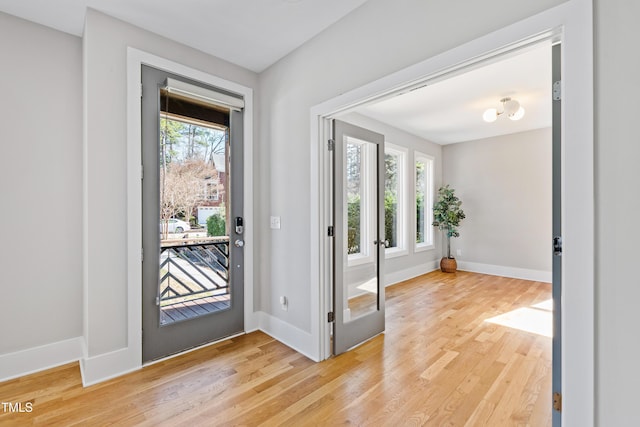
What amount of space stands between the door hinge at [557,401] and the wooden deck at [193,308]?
254 centimetres

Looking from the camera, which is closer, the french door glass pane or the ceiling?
the ceiling

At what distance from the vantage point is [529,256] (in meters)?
5.30

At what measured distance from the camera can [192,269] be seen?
8.77 ft

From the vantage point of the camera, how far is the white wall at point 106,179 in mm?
2139

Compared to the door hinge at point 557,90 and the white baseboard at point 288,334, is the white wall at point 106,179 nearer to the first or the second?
the white baseboard at point 288,334

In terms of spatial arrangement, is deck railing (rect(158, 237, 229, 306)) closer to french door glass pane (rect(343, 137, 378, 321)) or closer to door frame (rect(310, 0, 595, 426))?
french door glass pane (rect(343, 137, 378, 321))

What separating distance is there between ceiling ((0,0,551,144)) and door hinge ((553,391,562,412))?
1.66 metres

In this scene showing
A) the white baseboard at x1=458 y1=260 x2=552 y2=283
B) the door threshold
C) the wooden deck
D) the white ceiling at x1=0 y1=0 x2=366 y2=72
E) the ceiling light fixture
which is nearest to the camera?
the white ceiling at x1=0 y1=0 x2=366 y2=72

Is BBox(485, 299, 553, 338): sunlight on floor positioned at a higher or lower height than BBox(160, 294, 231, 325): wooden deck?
lower

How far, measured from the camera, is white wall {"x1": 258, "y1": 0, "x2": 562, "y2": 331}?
160 centimetres

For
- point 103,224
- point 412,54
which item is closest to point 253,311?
point 103,224

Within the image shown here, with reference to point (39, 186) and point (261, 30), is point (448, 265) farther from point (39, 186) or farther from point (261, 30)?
point (39, 186)
